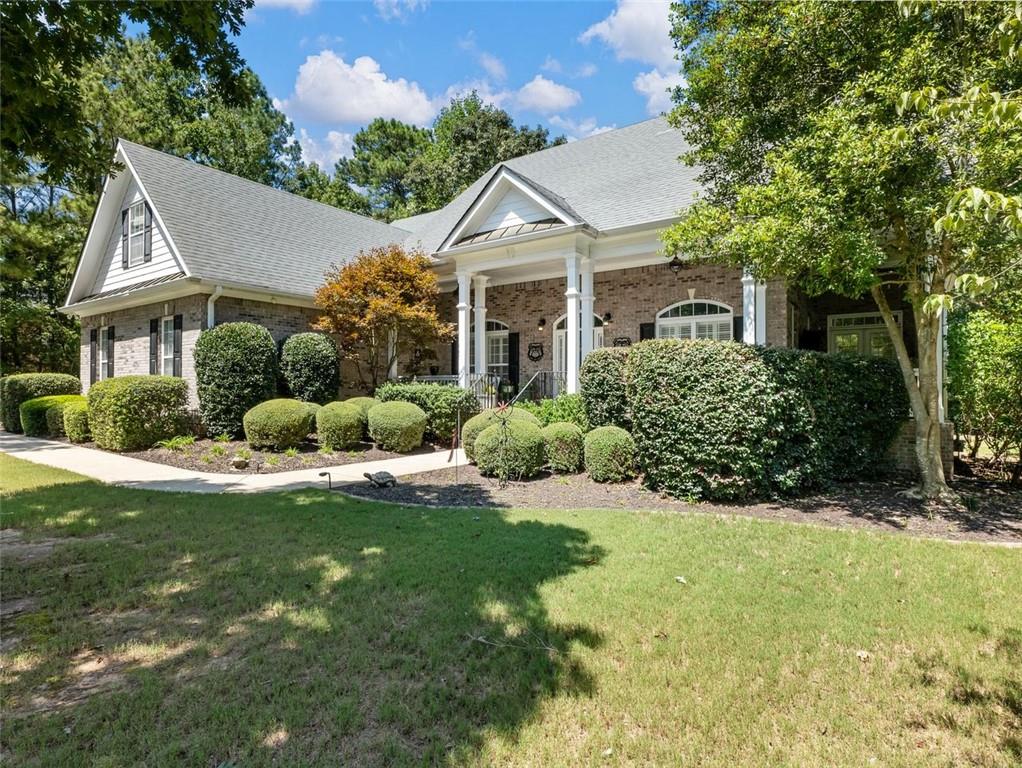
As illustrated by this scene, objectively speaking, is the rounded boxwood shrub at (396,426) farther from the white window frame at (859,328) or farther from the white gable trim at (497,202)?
the white window frame at (859,328)

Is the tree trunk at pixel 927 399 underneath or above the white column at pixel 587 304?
underneath

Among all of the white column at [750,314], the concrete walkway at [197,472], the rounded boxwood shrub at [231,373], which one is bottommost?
the concrete walkway at [197,472]

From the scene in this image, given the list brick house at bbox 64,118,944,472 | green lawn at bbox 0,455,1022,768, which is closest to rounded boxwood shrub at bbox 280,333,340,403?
brick house at bbox 64,118,944,472

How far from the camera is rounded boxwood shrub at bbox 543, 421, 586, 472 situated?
8.71 metres

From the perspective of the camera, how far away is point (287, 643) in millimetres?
3182

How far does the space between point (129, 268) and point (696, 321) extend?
51.0 ft

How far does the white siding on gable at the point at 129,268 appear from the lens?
13.7m

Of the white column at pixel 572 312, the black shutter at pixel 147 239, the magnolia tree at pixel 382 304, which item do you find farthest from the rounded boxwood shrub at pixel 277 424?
the black shutter at pixel 147 239

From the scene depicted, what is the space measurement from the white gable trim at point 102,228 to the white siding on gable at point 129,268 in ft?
0.62

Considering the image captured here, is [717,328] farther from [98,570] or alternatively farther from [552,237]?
[98,570]

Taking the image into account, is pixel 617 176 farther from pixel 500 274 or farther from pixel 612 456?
pixel 612 456

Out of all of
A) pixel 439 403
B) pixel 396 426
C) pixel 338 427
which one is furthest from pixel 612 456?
pixel 338 427

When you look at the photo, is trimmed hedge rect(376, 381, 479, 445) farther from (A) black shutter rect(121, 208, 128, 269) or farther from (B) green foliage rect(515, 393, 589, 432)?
(A) black shutter rect(121, 208, 128, 269)

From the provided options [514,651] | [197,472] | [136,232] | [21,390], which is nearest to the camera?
[514,651]
